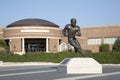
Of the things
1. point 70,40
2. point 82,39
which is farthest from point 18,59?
point 82,39

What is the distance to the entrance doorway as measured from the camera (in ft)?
239

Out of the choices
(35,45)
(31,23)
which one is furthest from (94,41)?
(31,23)

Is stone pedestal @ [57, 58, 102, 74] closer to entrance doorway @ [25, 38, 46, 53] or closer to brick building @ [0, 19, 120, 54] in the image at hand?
brick building @ [0, 19, 120, 54]

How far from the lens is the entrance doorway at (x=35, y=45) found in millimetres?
72938

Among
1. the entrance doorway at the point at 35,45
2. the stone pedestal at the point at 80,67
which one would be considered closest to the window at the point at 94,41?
the entrance doorway at the point at 35,45

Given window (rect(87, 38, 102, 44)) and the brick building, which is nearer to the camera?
the brick building

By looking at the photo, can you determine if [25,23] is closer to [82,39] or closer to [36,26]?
[36,26]

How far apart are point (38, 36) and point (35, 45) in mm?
7609

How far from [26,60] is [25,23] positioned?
92.3 ft

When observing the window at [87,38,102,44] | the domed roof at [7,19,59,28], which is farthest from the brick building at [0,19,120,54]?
the window at [87,38,102,44]

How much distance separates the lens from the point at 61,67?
2016 centimetres

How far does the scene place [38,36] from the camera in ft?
222

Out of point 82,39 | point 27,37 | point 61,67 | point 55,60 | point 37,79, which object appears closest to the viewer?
point 37,79

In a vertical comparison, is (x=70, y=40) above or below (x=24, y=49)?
above
